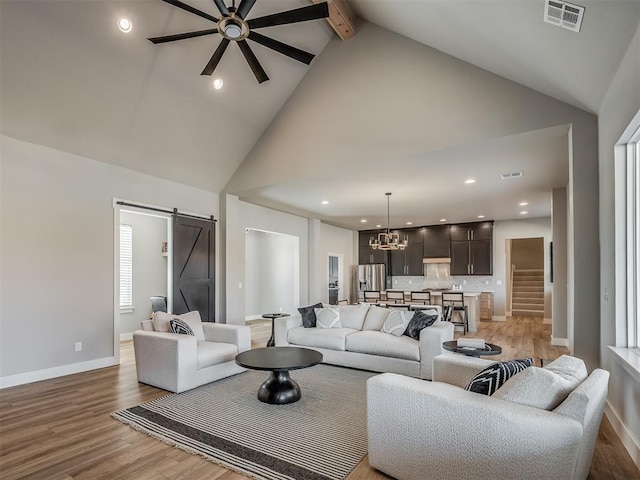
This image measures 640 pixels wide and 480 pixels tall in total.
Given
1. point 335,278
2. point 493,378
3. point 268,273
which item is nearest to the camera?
point 493,378

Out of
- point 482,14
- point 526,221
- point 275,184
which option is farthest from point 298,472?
point 526,221

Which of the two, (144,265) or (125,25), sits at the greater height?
(125,25)

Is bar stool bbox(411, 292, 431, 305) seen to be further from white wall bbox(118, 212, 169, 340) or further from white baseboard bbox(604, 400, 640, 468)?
white wall bbox(118, 212, 169, 340)

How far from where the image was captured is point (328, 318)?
5516 millimetres

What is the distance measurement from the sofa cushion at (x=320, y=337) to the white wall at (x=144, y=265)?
12.6ft

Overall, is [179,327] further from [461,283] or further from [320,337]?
[461,283]

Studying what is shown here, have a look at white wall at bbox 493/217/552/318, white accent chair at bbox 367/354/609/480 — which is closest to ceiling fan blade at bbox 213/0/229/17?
white accent chair at bbox 367/354/609/480

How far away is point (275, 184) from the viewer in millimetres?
6102

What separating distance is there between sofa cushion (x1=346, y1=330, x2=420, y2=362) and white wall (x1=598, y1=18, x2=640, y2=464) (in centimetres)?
190

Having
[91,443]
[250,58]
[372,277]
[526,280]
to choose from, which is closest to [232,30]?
[250,58]

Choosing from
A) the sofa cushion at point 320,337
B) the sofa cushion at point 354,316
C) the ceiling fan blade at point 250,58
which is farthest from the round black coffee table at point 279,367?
the ceiling fan blade at point 250,58

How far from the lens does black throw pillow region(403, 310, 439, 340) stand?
4680mm

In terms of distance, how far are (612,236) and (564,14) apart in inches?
72.9

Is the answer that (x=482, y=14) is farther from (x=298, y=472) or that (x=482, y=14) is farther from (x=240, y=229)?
(x=240, y=229)
